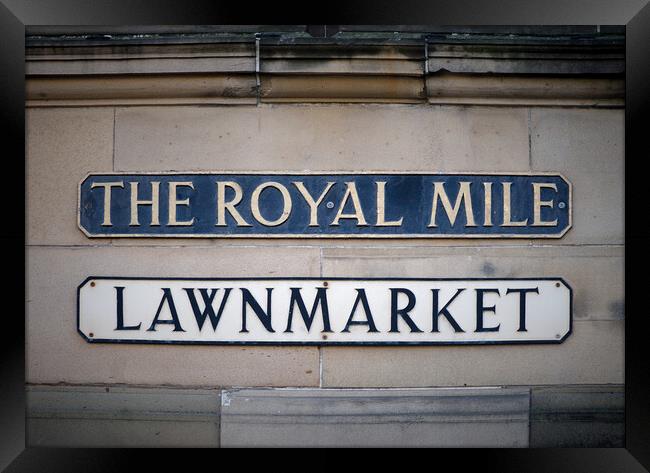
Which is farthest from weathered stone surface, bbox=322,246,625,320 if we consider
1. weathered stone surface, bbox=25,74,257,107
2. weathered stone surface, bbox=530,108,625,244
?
weathered stone surface, bbox=25,74,257,107

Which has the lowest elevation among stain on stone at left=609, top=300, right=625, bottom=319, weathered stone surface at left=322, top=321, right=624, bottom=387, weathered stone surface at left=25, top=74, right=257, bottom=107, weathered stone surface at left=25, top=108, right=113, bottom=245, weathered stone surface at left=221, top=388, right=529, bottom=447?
weathered stone surface at left=221, top=388, right=529, bottom=447

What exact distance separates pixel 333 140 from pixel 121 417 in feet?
8.03

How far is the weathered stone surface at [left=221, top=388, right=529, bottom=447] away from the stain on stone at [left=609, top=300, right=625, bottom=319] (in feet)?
2.87

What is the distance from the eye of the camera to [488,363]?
3.10 metres

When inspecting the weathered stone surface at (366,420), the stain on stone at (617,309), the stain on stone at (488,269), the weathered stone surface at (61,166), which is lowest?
the weathered stone surface at (366,420)

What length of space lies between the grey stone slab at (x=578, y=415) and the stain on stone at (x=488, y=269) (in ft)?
2.87

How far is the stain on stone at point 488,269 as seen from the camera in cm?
309

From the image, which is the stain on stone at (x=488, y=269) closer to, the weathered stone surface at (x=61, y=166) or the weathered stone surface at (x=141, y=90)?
the weathered stone surface at (x=141, y=90)

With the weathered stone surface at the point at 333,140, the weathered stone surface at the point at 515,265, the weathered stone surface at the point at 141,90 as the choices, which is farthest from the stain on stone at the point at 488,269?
the weathered stone surface at the point at 141,90

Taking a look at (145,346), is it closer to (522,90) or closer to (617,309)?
(522,90)

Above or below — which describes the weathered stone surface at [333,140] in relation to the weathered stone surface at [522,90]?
below

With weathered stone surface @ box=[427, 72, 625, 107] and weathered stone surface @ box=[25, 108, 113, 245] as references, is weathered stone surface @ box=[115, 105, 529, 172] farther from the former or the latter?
weathered stone surface @ box=[25, 108, 113, 245]

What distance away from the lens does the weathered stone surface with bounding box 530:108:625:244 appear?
310 cm
